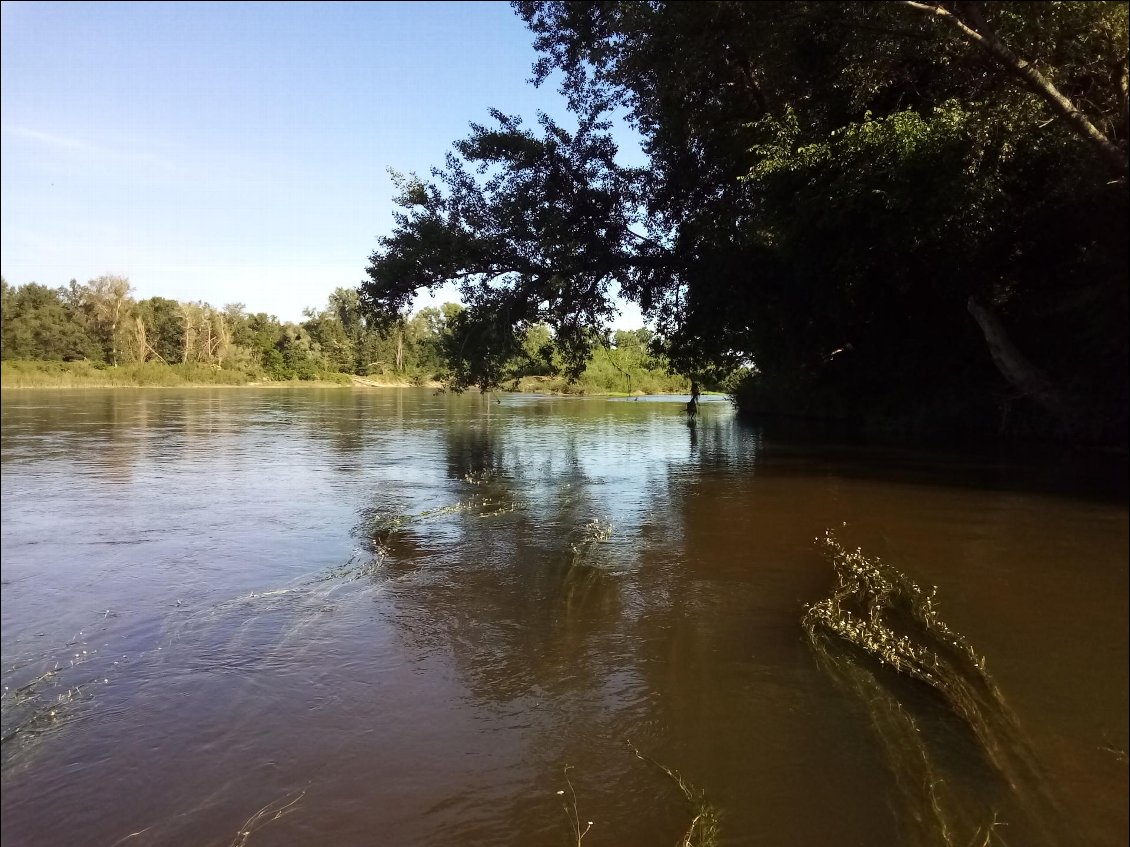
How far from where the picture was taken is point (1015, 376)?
15250 millimetres

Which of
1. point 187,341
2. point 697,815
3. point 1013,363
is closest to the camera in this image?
point 697,815

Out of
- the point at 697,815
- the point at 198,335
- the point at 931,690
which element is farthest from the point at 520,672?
the point at 198,335

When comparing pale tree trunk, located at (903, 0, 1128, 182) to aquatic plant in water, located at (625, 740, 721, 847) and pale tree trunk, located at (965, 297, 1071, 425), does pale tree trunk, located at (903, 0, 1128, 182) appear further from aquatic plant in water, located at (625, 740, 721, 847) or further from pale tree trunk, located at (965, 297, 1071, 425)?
aquatic plant in water, located at (625, 740, 721, 847)

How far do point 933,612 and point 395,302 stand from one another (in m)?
18.0

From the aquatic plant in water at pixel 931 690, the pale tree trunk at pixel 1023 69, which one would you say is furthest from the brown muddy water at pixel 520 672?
the pale tree trunk at pixel 1023 69

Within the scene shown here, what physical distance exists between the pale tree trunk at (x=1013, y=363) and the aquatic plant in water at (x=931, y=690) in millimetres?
10964

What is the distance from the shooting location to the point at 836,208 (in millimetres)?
12602

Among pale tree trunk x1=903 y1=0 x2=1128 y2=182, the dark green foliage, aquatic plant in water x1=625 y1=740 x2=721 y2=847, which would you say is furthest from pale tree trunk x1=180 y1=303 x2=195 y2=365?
aquatic plant in water x1=625 y1=740 x2=721 y2=847

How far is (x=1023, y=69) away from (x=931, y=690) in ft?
32.0

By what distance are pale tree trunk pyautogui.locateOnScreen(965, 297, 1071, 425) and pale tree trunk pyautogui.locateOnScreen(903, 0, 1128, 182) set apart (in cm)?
489

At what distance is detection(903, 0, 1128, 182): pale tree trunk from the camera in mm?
9594

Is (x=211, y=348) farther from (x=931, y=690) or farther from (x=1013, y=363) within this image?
(x=931, y=690)

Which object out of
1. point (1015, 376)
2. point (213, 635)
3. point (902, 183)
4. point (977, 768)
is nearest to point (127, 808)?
point (213, 635)

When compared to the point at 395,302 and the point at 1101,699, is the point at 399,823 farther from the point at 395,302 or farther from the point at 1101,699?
the point at 395,302
